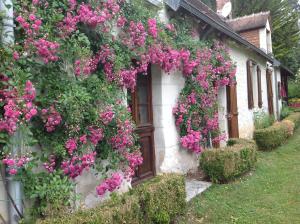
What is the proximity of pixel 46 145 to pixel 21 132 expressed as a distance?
461mm

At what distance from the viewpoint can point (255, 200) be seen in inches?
206

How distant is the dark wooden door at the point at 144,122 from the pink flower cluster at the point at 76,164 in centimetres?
212

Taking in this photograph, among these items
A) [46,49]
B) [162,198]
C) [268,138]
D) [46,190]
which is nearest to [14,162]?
[46,190]

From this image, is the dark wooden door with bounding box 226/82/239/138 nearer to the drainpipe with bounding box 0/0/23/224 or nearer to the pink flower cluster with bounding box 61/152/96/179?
the pink flower cluster with bounding box 61/152/96/179

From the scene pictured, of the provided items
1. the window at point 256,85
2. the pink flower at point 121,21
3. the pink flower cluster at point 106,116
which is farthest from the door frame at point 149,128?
→ the window at point 256,85

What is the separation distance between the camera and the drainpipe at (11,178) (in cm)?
298

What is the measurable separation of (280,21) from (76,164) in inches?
1018

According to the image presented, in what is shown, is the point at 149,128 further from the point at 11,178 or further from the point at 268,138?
the point at 268,138

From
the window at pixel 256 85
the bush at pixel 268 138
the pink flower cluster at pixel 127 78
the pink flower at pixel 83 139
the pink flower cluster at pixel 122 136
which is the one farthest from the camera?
the window at pixel 256 85

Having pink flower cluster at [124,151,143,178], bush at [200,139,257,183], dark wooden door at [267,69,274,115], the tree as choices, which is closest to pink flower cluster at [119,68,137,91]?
pink flower cluster at [124,151,143,178]

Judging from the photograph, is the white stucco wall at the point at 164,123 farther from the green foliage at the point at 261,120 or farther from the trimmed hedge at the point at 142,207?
the green foliage at the point at 261,120

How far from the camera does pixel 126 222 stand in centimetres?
332

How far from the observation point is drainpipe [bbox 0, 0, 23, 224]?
2.98 metres

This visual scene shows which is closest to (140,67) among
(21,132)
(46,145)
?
(46,145)
